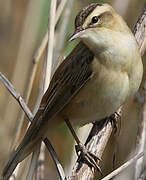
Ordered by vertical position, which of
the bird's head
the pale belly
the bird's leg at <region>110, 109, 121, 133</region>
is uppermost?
the bird's head

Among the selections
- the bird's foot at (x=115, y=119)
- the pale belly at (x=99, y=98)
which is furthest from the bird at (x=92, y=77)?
the bird's foot at (x=115, y=119)

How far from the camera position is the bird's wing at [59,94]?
2557 mm

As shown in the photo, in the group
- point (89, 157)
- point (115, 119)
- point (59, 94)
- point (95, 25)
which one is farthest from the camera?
point (115, 119)

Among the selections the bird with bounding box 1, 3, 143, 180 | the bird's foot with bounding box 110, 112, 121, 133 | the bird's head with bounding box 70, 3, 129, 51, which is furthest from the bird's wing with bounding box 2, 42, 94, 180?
the bird's foot with bounding box 110, 112, 121, 133

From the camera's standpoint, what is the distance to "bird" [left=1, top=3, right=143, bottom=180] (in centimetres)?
241

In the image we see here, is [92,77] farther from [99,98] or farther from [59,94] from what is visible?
[59,94]

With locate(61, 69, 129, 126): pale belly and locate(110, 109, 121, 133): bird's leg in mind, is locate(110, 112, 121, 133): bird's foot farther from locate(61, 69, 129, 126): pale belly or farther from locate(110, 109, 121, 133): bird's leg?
locate(61, 69, 129, 126): pale belly

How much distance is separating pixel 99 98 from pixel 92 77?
118mm

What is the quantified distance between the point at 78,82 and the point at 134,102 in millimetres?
1014

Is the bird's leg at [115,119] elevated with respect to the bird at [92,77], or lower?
lower

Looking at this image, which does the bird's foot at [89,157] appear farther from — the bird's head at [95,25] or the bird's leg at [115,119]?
the bird's head at [95,25]

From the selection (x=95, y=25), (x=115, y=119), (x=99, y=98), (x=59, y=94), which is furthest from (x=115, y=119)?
(x=95, y=25)

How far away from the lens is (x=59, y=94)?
2.62m

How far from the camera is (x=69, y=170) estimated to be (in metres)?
2.89
